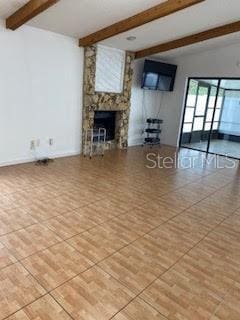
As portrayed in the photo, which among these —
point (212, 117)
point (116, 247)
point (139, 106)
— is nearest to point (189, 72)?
point (212, 117)

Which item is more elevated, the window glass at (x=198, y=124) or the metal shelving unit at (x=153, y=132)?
the window glass at (x=198, y=124)

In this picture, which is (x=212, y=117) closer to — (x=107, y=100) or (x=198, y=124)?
(x=198, y=124)

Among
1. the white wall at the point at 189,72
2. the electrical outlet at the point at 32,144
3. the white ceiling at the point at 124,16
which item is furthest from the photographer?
the white wall at the point at 189,72

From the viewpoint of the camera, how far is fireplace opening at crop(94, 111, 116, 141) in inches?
251

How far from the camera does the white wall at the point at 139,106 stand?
6.96 meters

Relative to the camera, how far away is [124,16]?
420 cm

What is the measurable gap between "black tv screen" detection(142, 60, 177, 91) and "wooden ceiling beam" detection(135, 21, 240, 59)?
15.5 inches

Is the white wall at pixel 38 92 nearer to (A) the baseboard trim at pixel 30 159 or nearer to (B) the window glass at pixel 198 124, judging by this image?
(A) the baseboard trim at pixel 30 159

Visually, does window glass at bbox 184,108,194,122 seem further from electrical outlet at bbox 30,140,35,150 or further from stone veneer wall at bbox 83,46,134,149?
electrical outlet at bbox 30,140,35,150

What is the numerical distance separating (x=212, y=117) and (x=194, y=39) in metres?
2.32

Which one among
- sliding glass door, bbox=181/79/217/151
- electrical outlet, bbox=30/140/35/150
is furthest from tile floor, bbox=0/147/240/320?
sliding glass door, bbox=181/79/217/151

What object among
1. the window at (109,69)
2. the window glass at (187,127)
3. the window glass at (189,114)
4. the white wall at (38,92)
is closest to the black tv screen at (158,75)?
the window at (109,69)

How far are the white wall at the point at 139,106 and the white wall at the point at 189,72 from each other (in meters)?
0.26

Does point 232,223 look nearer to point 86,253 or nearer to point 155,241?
point 155,241
